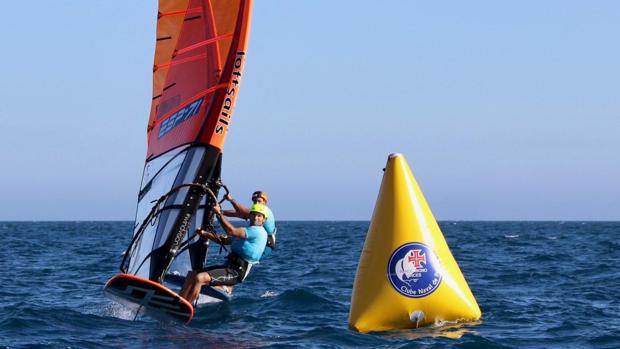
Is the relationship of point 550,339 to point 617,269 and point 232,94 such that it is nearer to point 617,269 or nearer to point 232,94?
point 232,94

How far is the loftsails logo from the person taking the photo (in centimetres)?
1358

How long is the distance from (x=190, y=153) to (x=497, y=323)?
4.94 meters

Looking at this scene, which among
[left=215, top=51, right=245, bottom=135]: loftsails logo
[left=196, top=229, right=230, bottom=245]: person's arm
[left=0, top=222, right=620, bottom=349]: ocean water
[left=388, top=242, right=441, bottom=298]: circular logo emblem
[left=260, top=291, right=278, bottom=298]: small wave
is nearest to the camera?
[left=0, top=222, right=620, bottom=349]: ocean water

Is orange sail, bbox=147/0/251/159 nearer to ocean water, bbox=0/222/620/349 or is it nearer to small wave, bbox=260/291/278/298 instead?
ocean water, bbox=0/222/620/349

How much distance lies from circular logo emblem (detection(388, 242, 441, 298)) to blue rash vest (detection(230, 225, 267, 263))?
207 cm

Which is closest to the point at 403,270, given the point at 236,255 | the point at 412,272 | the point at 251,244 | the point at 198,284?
the point at 412,272

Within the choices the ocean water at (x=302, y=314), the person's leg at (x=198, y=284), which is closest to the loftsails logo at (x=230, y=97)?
A: the person's leg at (x=198, y=284)

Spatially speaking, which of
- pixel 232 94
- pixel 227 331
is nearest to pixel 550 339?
pixel 227 331

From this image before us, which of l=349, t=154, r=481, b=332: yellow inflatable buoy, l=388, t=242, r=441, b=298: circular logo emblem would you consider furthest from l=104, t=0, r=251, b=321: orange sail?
l=388, t=242, r=441, b=298: circular logo emblem

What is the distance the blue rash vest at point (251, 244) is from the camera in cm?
1277

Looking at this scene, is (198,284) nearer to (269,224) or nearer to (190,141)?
(269,224)

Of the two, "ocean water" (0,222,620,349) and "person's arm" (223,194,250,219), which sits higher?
"person's arm" (223,194,250,219)

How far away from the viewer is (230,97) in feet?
44.7

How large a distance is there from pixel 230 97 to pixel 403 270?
379 cm
